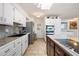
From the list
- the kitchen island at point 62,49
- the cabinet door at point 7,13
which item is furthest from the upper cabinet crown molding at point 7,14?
the kitchen island at point 62,49

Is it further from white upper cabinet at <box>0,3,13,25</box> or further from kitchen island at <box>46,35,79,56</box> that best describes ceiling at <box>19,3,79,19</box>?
kitchen island at <box>46,35,79,56</box>

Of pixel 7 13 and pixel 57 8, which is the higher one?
pixel 57 8

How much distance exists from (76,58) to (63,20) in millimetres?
11675

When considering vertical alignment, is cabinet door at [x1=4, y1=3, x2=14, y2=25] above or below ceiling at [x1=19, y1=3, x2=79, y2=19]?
below

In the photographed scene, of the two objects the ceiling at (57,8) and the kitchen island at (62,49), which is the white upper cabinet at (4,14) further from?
the ceiling at (57,8)

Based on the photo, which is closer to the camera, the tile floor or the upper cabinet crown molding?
the upper cabinet crown molding

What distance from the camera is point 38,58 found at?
885mm

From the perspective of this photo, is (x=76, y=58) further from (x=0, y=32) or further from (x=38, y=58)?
(x=0, y=32)

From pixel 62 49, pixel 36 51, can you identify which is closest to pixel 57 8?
pixel 36 51

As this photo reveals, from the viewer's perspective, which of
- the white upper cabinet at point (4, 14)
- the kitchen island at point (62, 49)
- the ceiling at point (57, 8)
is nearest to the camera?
the kitchen island at point (62, 49)

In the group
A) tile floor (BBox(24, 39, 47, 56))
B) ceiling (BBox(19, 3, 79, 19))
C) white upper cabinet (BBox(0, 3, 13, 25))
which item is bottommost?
tile floor (BBox(24, 39, 47, 56))

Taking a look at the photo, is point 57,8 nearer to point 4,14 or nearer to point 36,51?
point 36,51

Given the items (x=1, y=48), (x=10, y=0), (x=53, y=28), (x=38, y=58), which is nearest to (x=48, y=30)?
(x=53, y=28)

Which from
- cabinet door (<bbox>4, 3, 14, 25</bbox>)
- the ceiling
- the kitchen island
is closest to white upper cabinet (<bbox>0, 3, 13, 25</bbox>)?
cabinet door (<bbox>4, 3, 14, 25</bbox>)
